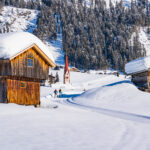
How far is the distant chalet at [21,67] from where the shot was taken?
55.7 feet

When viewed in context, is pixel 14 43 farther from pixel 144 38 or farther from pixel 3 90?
pixel 144 38

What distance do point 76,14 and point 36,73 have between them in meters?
144

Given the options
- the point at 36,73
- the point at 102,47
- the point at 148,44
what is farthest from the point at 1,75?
the point at 148,44

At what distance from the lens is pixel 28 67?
18641 mm

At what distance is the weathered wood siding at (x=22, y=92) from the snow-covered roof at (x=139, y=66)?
1661 centimetres

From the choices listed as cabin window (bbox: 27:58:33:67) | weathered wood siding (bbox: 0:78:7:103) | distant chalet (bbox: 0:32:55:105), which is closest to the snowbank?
distant chalet (bbox: 0:32:55:105)

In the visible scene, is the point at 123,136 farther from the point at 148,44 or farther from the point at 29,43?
the point at 148,44

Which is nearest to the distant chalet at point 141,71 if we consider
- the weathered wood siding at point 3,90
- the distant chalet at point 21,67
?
the distant chalet at point 21,67

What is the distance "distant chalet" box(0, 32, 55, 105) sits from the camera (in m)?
17.0

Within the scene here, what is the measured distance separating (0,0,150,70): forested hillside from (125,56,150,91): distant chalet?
241ft

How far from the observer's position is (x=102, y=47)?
424ft

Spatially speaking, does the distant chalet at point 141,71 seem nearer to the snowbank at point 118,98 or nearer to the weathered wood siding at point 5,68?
the snowbank at point 118,98

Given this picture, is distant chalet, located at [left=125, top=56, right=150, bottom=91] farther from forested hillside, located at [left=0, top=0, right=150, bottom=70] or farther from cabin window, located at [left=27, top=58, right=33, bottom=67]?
forested hillside, located at [left=0, top=0, right=150, bottom=70]

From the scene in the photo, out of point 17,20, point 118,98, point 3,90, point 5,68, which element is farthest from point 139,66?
point 17,20
